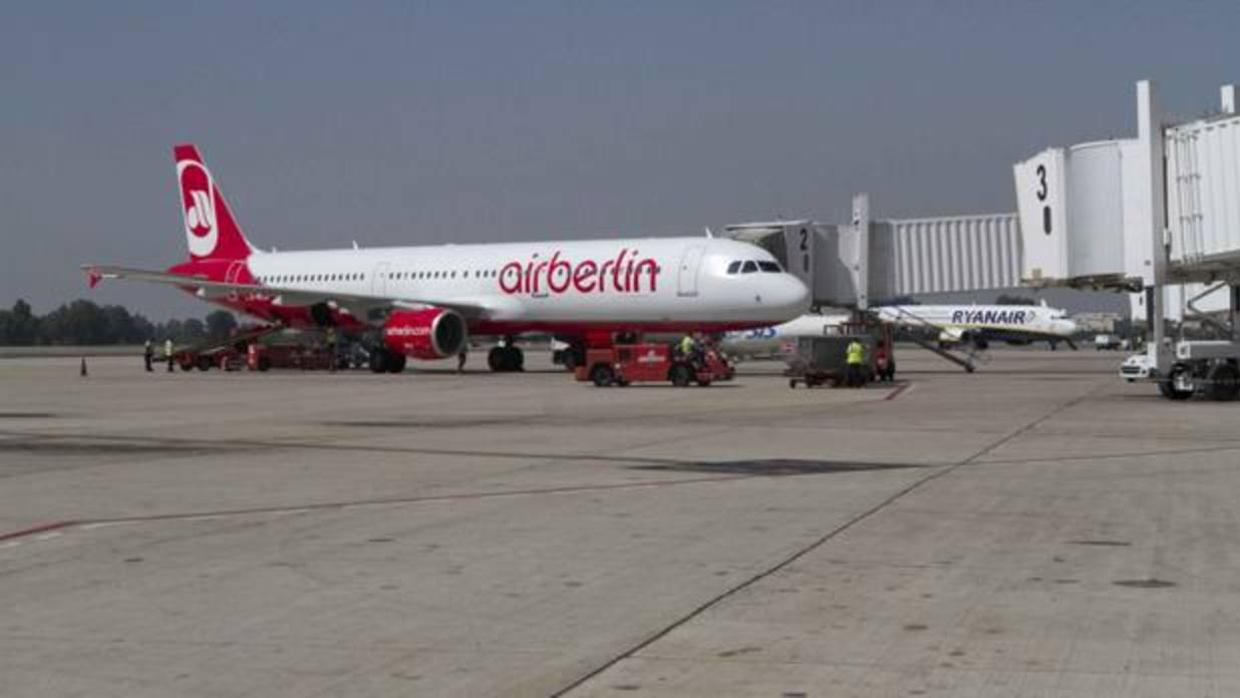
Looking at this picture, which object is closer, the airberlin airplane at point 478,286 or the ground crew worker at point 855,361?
the ground crew worker at point 855,361

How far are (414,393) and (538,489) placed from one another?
70.2 feet

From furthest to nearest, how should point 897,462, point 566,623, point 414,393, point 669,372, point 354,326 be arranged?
1. point 354,326
2. point 669,372
3. point 414,393
4. point 897,462
5. point 566,623

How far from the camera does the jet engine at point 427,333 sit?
44.6 m

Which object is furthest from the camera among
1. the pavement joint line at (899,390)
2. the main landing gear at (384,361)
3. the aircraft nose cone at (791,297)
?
the main landing gear at (384,361)

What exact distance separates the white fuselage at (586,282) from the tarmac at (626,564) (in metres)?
20.0

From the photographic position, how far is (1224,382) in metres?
28.1

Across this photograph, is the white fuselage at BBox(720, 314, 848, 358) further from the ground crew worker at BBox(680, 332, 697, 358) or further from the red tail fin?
the ground crew worker at BBox(680, 332, 697, 358)

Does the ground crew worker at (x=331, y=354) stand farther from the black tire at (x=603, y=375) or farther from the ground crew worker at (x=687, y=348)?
the ground crew worker at (x=687, y=348)

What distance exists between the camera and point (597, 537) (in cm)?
1088

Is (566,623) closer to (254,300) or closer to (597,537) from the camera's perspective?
(597,537)

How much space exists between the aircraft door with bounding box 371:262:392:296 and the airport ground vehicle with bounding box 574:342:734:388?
13.6 metres

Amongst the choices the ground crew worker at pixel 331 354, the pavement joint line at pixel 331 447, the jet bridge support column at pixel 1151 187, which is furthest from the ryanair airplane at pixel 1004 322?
the pavement joint line at pixel 331 447

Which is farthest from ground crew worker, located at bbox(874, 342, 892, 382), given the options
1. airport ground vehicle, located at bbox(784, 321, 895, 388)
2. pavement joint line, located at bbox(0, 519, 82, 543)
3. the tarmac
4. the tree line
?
the tree line

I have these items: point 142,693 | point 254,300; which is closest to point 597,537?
point 142,693
